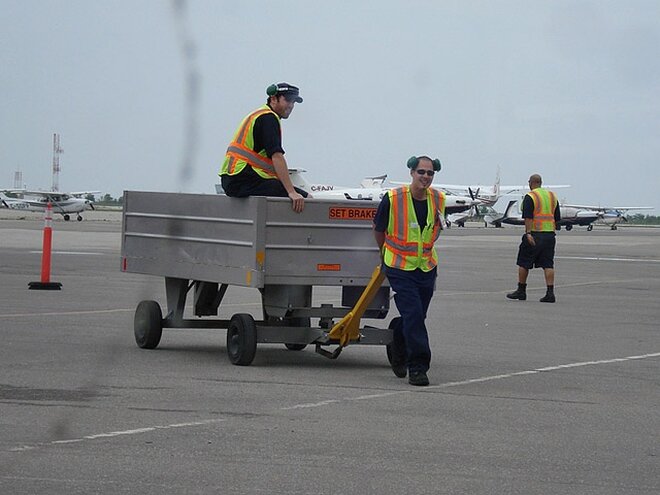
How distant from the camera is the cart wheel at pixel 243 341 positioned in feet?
37.7

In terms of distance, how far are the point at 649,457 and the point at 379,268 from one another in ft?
12.8

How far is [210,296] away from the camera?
1320 cm

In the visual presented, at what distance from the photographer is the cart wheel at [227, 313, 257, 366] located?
1149 centimetres

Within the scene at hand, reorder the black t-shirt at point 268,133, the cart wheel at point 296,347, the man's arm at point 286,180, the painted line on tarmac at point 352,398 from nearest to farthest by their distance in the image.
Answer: the painted line on tarmac at point 352,398, the man's arm at point 286,180, the black t-shirt at point 268,133, the cart wheel at point 296,347

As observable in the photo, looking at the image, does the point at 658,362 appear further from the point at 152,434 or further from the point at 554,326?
the point at 152,434

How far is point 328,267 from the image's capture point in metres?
11.7

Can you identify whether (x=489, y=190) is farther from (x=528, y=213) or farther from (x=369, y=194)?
(x=528, y=213)

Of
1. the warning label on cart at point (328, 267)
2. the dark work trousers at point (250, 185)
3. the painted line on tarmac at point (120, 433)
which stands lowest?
the painted line on tarmac at point (120, 433)

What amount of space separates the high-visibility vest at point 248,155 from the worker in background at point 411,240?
126 cm

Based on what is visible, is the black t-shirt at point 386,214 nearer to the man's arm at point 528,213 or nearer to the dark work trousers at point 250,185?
the dark work trousers at point 250,185

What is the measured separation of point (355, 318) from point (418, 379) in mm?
988

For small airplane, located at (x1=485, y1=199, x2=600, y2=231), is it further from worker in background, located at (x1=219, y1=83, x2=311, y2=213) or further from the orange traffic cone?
worker in background, located at (x1=219, y1=83, x2=311, y2=213)

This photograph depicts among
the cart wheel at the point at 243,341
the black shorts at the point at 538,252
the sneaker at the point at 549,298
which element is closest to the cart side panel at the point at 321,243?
the cart wheel at the point at 243,341

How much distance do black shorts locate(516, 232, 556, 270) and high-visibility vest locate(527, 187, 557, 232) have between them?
6.4 inches
